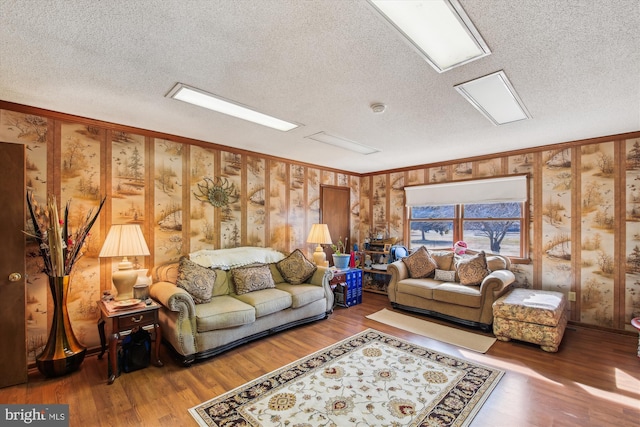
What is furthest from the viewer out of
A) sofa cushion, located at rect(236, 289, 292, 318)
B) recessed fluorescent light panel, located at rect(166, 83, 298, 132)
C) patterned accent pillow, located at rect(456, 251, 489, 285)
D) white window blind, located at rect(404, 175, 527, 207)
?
white window blind, located at rect(404, 175, 527, 207)

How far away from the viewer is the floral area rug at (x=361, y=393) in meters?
2.06

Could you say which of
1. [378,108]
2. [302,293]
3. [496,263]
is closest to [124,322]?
[302,293]

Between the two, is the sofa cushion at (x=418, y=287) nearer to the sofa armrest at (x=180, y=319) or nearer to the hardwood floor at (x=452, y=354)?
the hardwood floor at (x=452, y=354)

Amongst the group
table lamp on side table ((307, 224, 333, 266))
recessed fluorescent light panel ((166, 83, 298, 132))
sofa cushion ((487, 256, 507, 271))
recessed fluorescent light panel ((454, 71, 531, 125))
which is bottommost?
sofa cushion ((487, 256, 507, 271))

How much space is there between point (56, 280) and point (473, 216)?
5.60 meters

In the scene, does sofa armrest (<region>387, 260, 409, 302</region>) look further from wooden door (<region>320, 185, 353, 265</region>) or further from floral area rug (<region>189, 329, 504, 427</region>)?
floral area rug (<region>189, 329, 504, 427</region>)

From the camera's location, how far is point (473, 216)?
491cm

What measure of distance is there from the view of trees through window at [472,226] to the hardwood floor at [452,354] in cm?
154

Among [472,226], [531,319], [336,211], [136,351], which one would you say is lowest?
[136,351]

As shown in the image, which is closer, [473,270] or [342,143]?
[342,143]

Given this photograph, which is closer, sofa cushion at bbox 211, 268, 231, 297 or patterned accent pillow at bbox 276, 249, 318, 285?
sofa cushion at bbox 211, 268, 231, 297

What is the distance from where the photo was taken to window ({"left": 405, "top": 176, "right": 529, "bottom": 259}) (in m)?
4.41

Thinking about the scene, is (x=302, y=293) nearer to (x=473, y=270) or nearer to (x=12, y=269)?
(x=473, y=270)

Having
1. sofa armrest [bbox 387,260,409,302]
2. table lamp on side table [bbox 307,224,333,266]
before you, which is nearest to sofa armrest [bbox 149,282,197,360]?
table lamp on side table [bbox 307,224,333,266]
